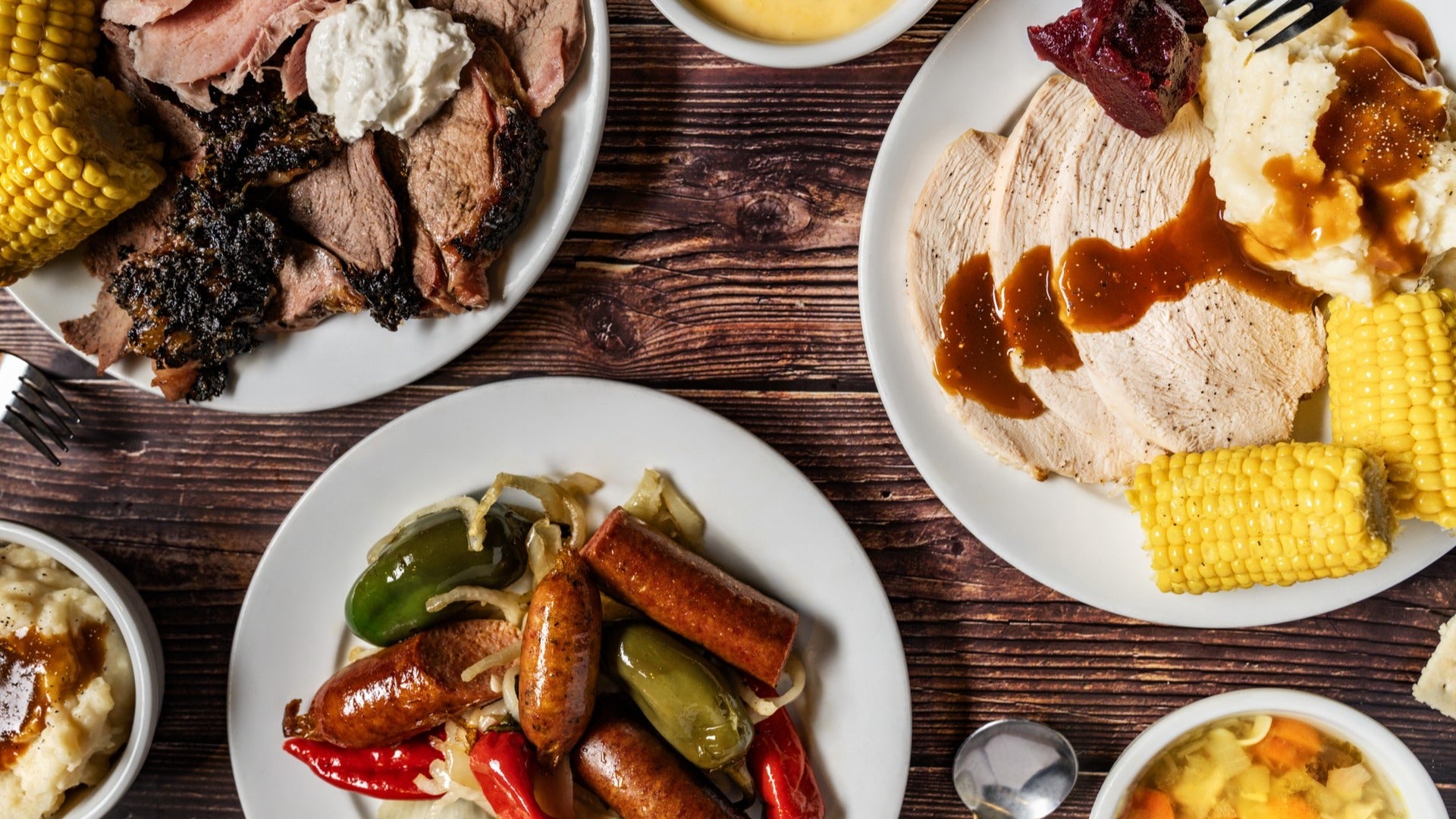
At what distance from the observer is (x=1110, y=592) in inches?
93.7

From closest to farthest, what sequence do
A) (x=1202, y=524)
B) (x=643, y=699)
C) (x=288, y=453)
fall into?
(x=1202, y=524) < (x=643, y=699) < (x=288, y=453)

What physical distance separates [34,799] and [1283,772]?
3.25 meters

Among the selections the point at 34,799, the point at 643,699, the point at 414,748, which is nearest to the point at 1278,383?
the point at 643,699

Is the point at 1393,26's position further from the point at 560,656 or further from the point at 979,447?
the point at 560,656

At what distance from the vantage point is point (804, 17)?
2330 mm

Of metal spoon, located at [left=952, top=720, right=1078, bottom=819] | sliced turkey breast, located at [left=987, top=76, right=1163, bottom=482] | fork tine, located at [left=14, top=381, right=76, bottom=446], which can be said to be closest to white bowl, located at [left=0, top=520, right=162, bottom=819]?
fork tine, located at [left=14, top=381, right=76, bottom=446]

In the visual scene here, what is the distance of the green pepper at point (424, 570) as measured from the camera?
2381mm

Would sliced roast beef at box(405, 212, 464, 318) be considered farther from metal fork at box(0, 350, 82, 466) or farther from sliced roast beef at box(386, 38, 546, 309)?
metal fork at box(0, 350, 82, 466)

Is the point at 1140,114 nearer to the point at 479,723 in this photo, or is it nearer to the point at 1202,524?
the point at 1202,524

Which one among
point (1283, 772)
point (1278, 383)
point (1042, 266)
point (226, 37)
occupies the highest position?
point (226, 37)

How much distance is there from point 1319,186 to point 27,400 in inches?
130

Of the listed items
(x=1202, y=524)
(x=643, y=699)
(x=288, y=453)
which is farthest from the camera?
(x=288, y=453)

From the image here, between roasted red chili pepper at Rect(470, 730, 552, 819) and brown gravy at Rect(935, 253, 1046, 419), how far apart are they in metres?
1.36

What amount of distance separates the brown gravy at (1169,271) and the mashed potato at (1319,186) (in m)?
0.11
